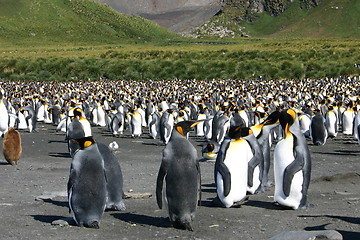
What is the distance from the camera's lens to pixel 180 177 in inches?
240

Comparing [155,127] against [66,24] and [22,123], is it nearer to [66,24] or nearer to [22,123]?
[22,123]

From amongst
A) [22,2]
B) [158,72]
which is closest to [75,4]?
[22,2]

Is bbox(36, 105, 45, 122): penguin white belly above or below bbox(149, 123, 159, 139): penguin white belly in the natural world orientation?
above

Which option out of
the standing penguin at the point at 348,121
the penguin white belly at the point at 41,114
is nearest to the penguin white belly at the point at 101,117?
the penguin white belly at the point at 41,114

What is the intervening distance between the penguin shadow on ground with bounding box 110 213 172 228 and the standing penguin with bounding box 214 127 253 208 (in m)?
0.91

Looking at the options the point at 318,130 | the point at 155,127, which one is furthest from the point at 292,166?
the point at 155,127

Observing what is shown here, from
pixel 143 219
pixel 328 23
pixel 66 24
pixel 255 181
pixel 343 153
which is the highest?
pixel 328 23

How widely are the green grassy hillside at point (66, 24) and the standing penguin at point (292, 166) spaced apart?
11492 centimetres

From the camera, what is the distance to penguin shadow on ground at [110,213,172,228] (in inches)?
256

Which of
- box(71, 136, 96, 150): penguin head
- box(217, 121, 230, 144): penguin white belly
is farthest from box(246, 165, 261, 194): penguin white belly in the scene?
box(217, 121, 230, 144): penguin white belly

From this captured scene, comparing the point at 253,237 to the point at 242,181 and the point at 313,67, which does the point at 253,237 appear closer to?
the point at 242,181

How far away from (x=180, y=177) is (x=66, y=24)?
13730 cm

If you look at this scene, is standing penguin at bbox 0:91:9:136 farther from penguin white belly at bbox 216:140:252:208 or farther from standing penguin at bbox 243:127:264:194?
penguin white belly at bbox 216:140:252:208

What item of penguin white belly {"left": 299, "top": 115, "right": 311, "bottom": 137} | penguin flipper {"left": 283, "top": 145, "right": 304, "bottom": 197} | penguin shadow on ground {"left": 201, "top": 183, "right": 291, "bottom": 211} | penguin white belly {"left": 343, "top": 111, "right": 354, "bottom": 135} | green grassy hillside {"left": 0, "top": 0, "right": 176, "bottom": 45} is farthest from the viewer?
green grassy hillside {"left": 0, "top": 0, "right": 176, "bottom": 45}
